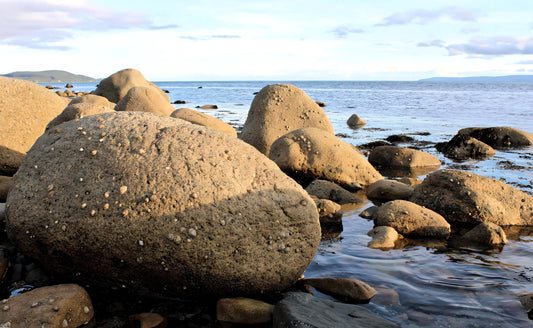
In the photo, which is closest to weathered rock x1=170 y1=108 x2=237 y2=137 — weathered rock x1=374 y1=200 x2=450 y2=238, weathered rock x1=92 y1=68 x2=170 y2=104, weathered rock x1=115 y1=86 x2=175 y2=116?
weathered rock x1=115 y1=86 x2=175 y2=116

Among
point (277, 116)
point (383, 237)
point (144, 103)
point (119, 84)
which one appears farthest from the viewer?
point (119, 84)

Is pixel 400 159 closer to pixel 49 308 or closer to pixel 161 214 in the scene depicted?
pixel 161 214

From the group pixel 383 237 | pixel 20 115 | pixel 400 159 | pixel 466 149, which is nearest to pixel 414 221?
pixel 383 237

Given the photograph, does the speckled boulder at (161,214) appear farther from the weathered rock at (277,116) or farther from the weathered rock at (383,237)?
the weathered rock at (277,116)

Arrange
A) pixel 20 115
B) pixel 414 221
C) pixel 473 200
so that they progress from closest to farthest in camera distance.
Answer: pixel 414 221
pixel 473 200
pixel 20 115

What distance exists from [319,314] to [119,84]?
19.4 m

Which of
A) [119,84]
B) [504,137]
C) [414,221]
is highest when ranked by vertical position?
[119,84]

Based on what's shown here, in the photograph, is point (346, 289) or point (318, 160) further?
point (318, 160)

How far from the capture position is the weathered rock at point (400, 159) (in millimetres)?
10992

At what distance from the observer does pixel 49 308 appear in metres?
3.47

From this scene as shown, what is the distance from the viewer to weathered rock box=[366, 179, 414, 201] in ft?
25.5

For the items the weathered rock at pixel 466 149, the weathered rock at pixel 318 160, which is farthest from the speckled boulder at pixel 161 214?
the weathered rock at pixel 466 149

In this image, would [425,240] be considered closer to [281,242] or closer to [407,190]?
[407,190]

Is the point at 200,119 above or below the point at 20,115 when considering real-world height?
below
